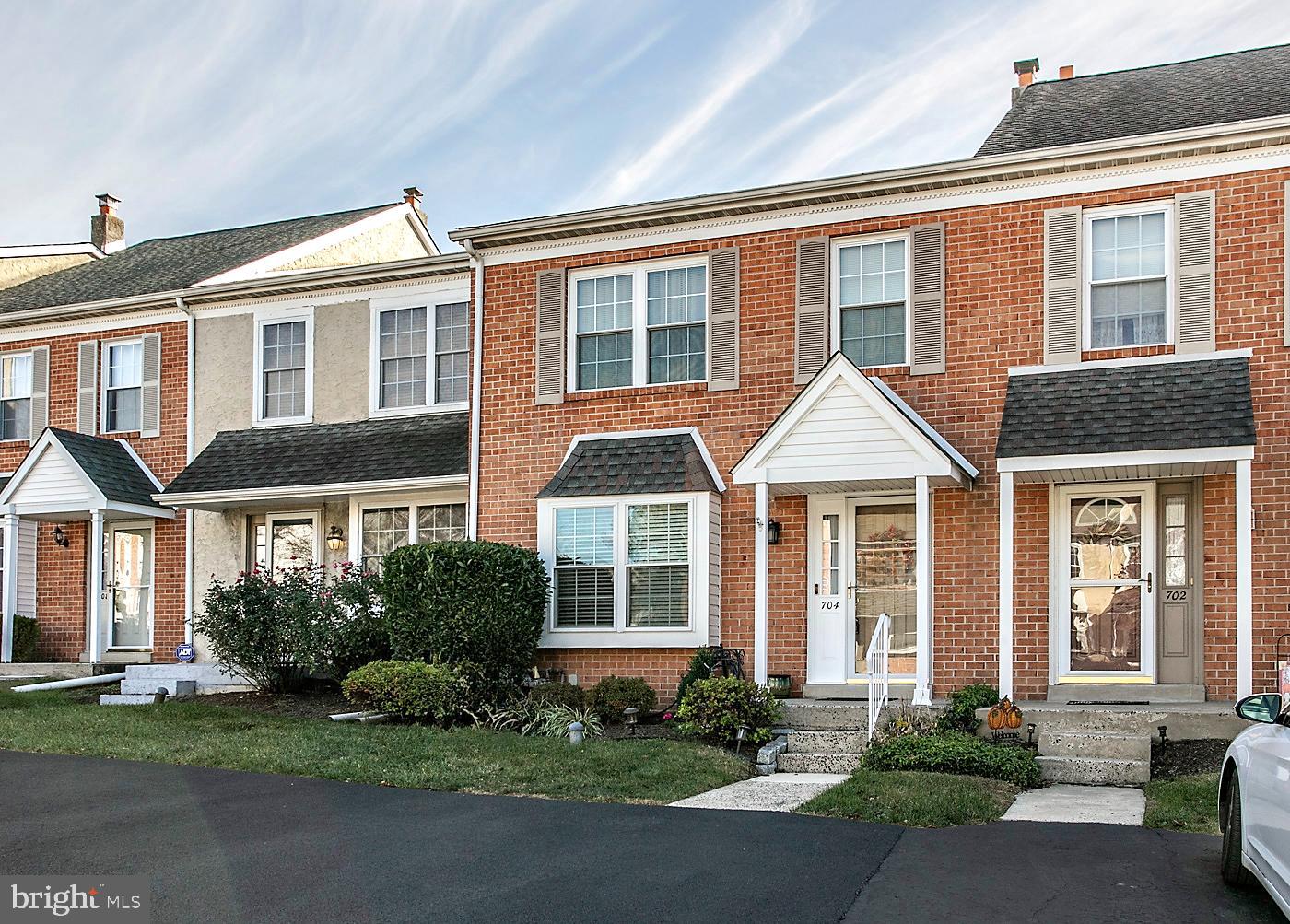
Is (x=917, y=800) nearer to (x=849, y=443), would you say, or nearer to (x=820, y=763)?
(x=820, y=763)

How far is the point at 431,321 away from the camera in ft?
57.5

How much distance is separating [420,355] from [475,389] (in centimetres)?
218

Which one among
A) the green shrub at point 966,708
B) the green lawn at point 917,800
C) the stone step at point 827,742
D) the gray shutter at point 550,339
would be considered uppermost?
the gray shutter at point 550,339

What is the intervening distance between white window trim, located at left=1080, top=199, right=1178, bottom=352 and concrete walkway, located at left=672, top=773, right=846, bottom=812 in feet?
17.5

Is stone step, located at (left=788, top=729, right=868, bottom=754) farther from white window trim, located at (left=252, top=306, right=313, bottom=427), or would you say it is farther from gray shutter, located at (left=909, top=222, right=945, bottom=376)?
white window trim, located at (left=252, top=306, right=313, bottom=427)

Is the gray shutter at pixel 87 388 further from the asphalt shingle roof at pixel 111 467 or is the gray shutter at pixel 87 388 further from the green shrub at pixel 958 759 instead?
the green shrub at pixel 958 759

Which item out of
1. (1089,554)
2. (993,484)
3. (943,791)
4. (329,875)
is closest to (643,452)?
(993,484)

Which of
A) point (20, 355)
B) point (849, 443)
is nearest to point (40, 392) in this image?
point (20, 355)

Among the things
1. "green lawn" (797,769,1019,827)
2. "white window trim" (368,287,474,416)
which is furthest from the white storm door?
"white window trim" (368,287,474,416)

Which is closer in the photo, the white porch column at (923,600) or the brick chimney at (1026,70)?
the white porch column at (923,600)

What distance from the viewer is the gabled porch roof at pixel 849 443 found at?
12.7 metres

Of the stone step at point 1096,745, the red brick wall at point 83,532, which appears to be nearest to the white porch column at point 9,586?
the red brick wall at point 83,532

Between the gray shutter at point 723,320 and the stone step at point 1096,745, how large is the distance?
17.5ft

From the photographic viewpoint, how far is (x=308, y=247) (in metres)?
21.5
